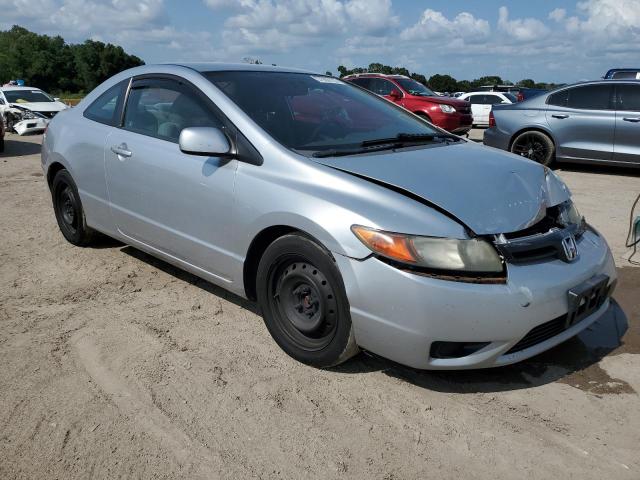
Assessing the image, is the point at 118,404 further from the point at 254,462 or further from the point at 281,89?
the point at 281,89

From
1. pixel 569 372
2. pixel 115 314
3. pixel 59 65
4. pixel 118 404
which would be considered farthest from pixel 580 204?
pixel 59 65

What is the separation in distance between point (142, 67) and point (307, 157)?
2.01 metres

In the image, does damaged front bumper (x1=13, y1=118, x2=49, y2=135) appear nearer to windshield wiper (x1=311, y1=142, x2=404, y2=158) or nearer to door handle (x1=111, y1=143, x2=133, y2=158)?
door handle (x1=111, y1=143, x2=133, y2=158)

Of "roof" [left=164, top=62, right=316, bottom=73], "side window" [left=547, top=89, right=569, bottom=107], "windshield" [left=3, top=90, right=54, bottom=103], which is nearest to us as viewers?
"roof" [left=164, top=62, right=316, bottom=73]

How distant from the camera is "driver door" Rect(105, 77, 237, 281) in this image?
3473 mm

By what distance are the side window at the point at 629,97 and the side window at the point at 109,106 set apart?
7908 millimetres

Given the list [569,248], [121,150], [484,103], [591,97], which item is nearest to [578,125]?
[591,97]

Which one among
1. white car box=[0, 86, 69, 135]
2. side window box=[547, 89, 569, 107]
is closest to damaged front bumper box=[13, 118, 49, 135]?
white car box=[0, 86, 69, 135]

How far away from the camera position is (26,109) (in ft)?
58.0

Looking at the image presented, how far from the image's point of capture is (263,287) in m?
3.27

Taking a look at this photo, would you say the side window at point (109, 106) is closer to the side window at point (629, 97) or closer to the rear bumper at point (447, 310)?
the rear bumper at point (447, 310)

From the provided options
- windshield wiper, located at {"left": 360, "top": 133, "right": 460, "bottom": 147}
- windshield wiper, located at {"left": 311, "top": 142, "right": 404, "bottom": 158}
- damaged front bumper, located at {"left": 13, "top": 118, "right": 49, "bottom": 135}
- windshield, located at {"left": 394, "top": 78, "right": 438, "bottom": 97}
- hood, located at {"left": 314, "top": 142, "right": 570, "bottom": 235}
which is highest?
windshield, located at {"left": 394, "top": 78, "right": 438, "bottom": 97}

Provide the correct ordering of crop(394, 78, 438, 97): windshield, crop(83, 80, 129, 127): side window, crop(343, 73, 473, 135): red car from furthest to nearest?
crop(394, 78, 438, 97): windshield
crop(343, 73, 473, 135): red car
crop(83, 80, 129, 127): side window

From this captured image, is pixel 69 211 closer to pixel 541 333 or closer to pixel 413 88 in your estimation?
pixel 541 333
